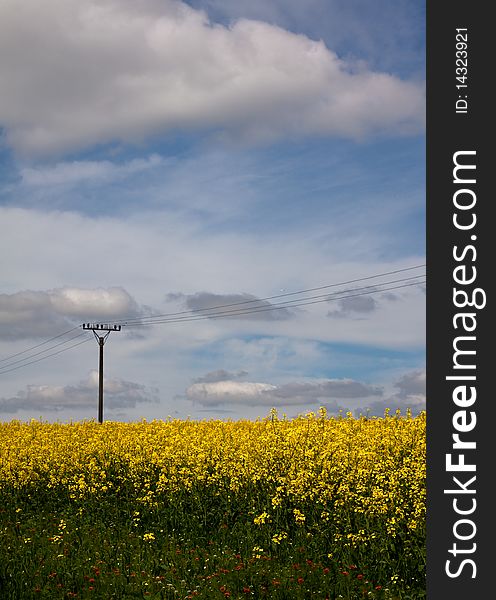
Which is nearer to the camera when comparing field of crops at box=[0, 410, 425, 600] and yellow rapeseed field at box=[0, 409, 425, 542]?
field of crops at box=[0, 410, 425, 600]

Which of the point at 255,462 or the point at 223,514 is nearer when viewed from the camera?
the point at 223,514

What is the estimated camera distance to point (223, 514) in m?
14.6

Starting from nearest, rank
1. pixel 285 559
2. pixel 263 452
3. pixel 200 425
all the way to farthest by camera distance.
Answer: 1. pixel 285 559
2. pixel 263 452
3. pixel 200 425

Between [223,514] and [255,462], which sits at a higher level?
[255,462]

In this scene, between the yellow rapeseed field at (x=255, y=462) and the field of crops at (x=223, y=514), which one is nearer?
the field of crops at (x=223, y=514)

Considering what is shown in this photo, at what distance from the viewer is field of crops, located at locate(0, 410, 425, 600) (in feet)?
36.2

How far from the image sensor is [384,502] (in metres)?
12.9

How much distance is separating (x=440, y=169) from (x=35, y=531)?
36.4 feet

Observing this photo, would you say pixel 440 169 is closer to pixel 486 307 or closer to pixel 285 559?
pixel 486 307

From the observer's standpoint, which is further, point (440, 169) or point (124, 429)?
point (124, 429)

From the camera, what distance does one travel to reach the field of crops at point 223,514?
11.0 meters

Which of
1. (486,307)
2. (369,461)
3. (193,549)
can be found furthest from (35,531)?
(486,307)

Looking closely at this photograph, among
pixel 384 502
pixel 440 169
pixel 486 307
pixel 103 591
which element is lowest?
pixel 103 591

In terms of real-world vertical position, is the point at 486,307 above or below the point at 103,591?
above
